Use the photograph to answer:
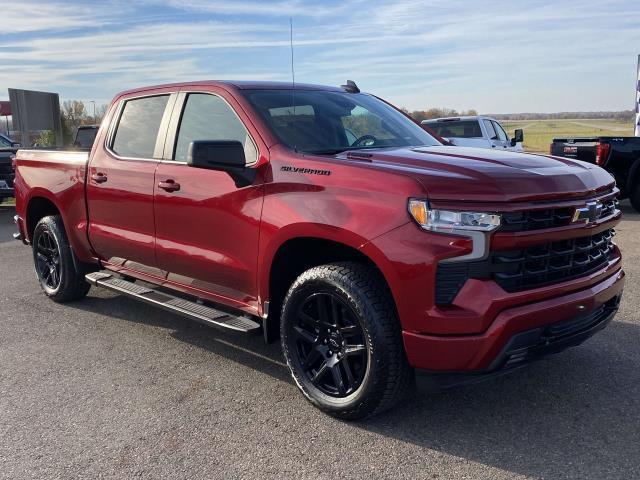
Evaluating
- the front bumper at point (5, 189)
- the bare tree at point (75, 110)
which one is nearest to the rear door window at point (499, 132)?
the front bumper at point (5, 189)

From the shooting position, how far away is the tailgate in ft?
36.4

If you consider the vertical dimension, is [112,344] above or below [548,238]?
below

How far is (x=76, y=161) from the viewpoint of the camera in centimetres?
542

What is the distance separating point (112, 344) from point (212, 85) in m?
2.12

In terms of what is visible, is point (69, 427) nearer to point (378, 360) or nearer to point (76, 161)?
point (378, 360)

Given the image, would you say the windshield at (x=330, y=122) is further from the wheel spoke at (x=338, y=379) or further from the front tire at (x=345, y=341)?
the wheel spoke at (x=338, y=379)

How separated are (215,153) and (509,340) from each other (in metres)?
1.89

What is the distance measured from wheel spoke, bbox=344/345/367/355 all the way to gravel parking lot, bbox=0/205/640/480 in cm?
38

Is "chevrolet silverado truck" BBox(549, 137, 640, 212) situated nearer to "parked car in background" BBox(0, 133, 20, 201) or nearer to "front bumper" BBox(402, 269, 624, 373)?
"front bumper" BBox(402, 269, 624, 373)

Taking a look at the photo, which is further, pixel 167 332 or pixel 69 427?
pixel 167 332

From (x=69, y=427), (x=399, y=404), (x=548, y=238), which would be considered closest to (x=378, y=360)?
(x=399, y=404)

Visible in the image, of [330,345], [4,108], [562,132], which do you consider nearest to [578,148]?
[330,345]

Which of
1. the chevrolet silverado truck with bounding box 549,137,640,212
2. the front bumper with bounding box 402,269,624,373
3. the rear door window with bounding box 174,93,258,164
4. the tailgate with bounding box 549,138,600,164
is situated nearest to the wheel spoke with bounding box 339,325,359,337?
the front bumper with bounding box 402,269,624,373

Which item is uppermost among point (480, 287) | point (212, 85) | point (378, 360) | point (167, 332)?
point (212, 85)
